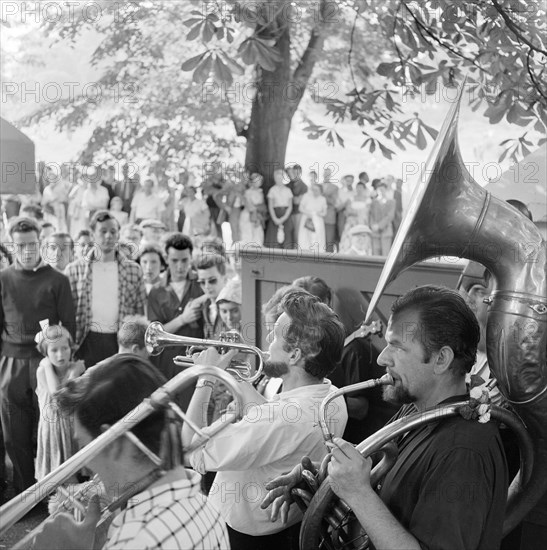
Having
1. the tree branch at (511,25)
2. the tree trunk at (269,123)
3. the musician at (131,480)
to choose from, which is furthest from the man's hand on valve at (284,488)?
the tree trunk at (269,123)

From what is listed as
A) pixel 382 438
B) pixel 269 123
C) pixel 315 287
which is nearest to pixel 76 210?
pixel 269 123

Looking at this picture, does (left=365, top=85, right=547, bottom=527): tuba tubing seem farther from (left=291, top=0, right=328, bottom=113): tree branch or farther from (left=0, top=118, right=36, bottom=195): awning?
(left=291, top=0, right=328, bottom=113): tree branch

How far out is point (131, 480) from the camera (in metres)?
2.05

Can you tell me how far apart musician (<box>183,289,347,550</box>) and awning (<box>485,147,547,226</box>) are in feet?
7.21

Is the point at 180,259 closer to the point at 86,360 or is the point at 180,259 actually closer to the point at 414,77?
the point at 86,360

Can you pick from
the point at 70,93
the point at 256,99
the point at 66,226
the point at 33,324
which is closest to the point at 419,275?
the point at 33,324

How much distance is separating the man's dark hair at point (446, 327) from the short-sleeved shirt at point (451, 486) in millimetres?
136

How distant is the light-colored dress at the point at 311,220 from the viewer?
13.3m

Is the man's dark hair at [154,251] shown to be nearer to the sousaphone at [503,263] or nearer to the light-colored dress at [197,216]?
the sousaphone at [503,263]

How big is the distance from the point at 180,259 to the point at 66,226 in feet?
26.9

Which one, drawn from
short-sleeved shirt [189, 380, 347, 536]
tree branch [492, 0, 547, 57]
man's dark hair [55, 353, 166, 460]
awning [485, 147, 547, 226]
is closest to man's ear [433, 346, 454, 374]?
short-sleeved shirt [189, 380, 347, 536]

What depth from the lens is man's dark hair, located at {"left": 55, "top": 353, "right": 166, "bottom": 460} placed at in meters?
2.07

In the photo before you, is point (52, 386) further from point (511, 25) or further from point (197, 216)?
point (197, 216)

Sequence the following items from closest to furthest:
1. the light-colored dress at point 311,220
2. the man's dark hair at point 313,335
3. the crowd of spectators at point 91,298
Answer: the man's dark hair at point 313,335 → the crowd of spectators at point 91,298 → the light-colored dress at point 311,220
